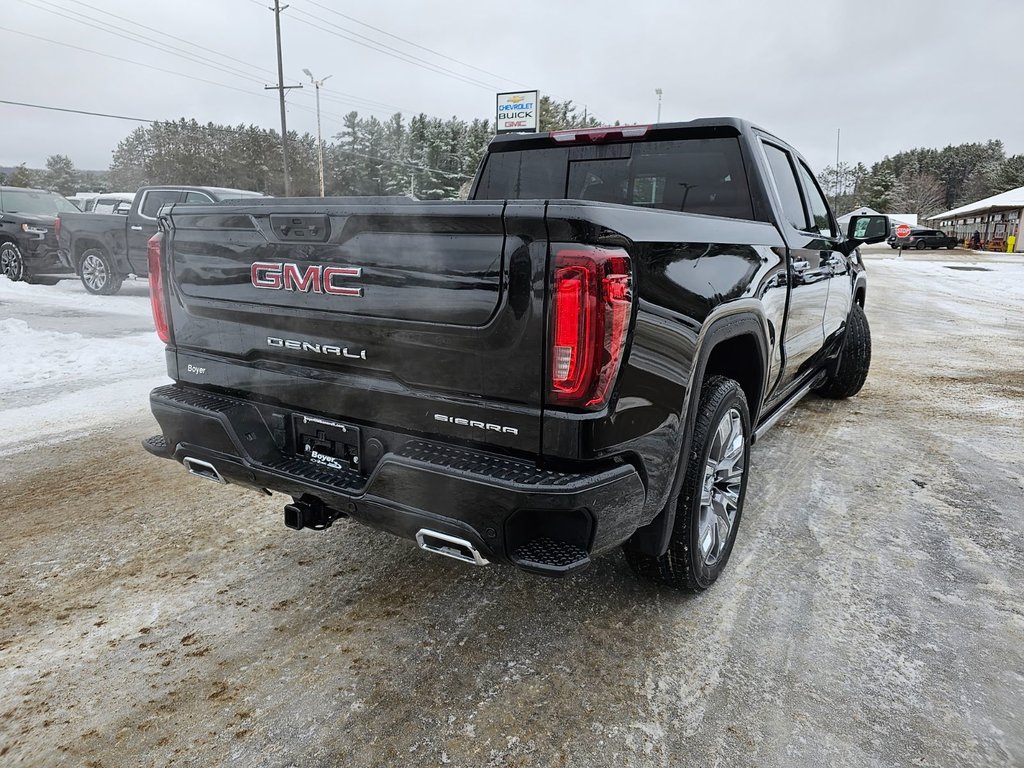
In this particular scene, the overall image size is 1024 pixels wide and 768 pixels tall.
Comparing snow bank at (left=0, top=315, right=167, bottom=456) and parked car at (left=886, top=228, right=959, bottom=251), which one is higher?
Answer: parked car at (left=886, top=228, right=959, bottom=251)

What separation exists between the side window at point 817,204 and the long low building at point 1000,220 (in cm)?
5107

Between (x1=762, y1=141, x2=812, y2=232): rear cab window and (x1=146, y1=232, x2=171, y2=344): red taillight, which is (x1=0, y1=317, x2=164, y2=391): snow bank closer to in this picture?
(x1=146, y1=232, x2=171, y2=344): red taillight

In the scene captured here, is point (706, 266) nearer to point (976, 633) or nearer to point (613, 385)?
point (613, 385)

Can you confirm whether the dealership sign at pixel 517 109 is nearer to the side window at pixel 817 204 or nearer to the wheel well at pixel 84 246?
the wheel well at pixel 84 246

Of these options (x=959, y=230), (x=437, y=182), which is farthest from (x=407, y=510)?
(x=959, y=230)

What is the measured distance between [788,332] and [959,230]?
7657cm

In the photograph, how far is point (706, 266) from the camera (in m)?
2.39

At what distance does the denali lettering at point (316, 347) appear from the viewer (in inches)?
91.0

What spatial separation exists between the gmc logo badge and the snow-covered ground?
122 inches

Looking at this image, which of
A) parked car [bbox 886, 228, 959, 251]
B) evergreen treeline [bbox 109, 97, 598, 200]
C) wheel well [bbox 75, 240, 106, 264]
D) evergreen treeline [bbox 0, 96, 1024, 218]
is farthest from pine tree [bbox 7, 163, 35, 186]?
parked car [bbox 886, 228, 959, 251]

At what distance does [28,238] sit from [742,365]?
577 inches

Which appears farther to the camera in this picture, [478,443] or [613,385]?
[478,443]

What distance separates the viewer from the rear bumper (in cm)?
198

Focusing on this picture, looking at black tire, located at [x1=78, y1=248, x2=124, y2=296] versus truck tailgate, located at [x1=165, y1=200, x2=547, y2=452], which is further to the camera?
black tire, located at [x1=78, y1=248, x2=124, y2=296]
